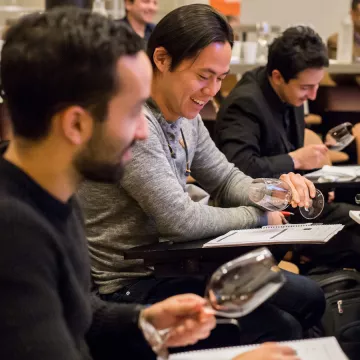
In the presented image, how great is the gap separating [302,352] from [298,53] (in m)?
1.59

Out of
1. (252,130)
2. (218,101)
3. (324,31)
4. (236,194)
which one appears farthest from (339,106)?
(324,31)

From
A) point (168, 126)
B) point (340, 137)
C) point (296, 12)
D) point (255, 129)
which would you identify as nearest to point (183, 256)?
point (168, 126)

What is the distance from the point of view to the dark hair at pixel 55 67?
2.80 ft

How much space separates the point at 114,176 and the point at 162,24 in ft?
2.80

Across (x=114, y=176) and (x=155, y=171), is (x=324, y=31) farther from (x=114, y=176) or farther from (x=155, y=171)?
(x=114, y=176)

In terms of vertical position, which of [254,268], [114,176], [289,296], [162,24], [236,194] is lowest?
[289,296]

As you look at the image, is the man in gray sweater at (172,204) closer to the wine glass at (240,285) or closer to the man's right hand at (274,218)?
the man's right hand at (274,218)

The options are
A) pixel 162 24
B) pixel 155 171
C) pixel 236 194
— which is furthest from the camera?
pixel 236 194

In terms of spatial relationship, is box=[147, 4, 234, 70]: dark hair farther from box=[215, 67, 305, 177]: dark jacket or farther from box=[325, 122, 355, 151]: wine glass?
box=[325, 122, 355, 151]: wine glass

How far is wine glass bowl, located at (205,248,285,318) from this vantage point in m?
1.03

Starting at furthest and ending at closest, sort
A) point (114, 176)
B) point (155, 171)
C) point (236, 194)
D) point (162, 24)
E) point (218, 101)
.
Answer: point (218, 101) < point (236, 194) < point (162, 24) < point (155, 171) < point (114, 176)

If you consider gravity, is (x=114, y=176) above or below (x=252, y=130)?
above

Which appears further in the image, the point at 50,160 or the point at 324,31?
the point at 324,31

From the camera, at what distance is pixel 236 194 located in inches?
78.2
